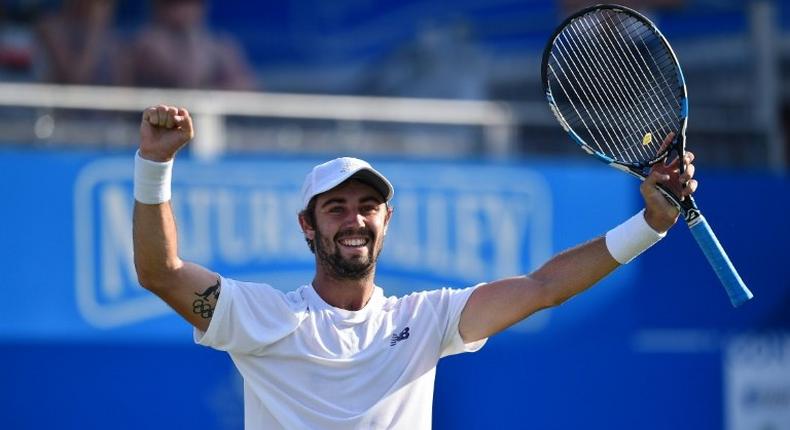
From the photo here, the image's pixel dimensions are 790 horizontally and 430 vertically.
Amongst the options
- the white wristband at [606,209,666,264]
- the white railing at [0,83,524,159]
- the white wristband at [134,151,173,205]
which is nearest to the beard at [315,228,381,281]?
the white wristband at [134,151,173,205]

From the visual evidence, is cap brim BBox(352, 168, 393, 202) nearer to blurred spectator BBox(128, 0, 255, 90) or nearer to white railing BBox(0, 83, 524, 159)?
white railing BBox(0, 83, 524, 159)

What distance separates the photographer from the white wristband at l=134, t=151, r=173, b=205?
4.34 meters

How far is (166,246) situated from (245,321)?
37 cm

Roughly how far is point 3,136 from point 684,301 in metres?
4.15

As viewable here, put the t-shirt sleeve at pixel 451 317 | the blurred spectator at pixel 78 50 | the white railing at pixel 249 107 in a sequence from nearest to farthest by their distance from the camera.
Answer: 1. the t-shirt sleeve at pixel 451 317
2. the white railing at pixel 249 107
3. the blurred spectator at pixel 78 50

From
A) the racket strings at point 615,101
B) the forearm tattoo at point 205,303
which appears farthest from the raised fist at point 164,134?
the racket strings at point 615,101

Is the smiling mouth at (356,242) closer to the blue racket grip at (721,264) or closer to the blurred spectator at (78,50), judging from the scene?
the blue racket grip at (721,264)

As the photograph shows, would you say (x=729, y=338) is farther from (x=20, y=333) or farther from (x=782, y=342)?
(x=20, y=333)

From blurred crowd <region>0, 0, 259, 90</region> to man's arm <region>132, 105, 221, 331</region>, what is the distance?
4.71 m

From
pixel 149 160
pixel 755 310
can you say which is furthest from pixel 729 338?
pixel 149 160

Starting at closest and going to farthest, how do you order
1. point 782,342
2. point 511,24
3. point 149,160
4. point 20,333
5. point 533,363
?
point 149,160, point 20,333, point 533,363, point 782,342, point 511,24

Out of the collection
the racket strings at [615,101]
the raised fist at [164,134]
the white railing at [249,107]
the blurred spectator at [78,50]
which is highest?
the blurred spectator at [78,50]

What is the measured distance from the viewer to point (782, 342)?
30.5 feet

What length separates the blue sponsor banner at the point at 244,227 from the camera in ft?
25.6
